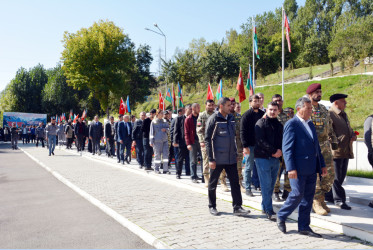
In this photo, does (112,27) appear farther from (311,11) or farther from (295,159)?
(311,11)

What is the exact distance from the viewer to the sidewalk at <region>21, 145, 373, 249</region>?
4.55 metres

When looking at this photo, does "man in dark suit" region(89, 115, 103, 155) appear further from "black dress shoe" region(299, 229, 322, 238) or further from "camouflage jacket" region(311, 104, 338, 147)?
"black dress shoe" region(299, 229, 322, 238)

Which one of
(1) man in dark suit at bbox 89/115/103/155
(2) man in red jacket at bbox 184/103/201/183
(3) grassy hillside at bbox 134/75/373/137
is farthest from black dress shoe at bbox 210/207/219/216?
(1) man in dark suit at bbox 89/115/103/155

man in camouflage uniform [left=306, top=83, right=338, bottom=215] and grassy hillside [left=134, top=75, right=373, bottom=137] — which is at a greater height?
grassy hillside [left=134, top=75, right=373, bottom=137]

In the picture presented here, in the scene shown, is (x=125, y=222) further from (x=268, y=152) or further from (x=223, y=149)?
(x=268, y=152)

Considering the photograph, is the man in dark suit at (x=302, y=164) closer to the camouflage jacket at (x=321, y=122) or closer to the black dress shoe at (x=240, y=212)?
the camouflage jacket at (x=321, y=122)

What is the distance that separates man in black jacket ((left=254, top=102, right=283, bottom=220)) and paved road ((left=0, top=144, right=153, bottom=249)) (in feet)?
7.49

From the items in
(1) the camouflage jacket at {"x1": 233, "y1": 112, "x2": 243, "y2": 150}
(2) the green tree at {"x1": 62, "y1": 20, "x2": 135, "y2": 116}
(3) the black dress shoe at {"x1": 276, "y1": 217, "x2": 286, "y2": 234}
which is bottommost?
(3) the black dress shoe at {"x1": 276, "y1": 217, "x2": 286, "y2": 234}

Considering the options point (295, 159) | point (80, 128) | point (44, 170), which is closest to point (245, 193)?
point (295, 159)

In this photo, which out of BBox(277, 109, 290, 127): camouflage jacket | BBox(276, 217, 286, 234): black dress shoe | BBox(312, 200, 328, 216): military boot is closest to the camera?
BBox(276, 217, 286, 234): black dress shoe

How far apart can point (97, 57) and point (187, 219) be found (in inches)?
1547

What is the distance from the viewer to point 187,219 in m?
5.76

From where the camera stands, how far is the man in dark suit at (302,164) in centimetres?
477

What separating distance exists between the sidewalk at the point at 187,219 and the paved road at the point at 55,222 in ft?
1.16
